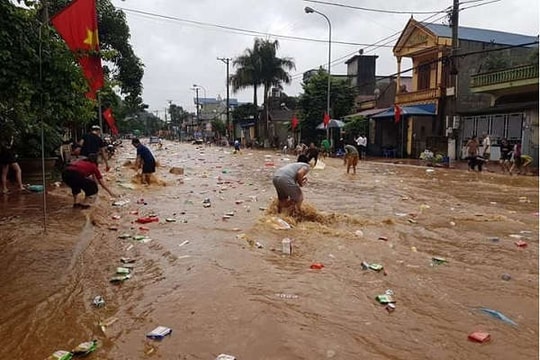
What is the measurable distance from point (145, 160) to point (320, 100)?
25147mm

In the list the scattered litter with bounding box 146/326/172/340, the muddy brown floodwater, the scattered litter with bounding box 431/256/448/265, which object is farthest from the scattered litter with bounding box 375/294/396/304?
the scattered litter with bounding box 146/326/172/340

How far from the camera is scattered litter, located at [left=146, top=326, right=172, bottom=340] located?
3863 mm

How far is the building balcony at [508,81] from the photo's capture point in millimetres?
21300

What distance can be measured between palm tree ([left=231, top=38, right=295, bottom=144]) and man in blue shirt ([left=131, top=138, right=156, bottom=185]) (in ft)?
105

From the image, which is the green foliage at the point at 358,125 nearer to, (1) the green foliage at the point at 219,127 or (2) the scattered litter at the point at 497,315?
(2) the scattered litter at the point at 497,315

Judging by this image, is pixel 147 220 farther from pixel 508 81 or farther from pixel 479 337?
pixel 508 81

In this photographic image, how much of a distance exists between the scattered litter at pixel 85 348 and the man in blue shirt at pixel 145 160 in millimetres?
10108

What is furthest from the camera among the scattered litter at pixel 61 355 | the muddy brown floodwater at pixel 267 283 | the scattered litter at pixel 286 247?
the scattered litter at pixel 286 247

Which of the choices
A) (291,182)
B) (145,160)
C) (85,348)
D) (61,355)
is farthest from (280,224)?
(145,160)

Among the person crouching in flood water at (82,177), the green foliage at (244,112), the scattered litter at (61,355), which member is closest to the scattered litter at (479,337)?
the scattered litter at (61,355)

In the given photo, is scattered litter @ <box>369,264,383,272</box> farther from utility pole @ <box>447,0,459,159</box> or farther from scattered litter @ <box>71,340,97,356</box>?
utility pole @ <box>447,0,459,159</box>

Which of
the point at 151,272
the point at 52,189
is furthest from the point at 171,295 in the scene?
the point at 52,189

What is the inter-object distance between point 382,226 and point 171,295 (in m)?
4.79

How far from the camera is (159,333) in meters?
3.90
